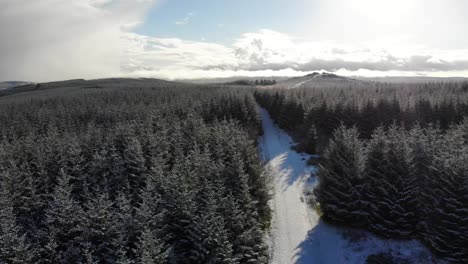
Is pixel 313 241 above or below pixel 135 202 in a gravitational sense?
below

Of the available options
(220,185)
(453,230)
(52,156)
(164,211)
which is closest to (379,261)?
(453,230)

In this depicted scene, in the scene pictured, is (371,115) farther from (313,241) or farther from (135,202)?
(135,202)

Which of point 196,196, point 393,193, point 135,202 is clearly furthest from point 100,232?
point 393,193

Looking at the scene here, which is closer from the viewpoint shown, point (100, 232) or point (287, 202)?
point (100, 232)

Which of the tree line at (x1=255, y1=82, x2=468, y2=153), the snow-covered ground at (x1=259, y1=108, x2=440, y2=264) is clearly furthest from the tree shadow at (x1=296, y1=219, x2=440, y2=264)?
the tree line at (x1=255, y1=82, x2=468, y2=153)

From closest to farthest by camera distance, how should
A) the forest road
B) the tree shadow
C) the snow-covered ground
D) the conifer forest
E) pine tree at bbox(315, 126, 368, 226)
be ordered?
the conifer forest < the tree shadow < the snow-covered ground < the forest road < pine tree at bbox(315, 126, 368, 226)

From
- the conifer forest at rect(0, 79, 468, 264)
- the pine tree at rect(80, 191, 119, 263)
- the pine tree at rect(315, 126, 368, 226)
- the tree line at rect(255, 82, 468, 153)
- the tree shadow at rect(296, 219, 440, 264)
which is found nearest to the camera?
the pine tree at rect(80, 191, 119, 263)

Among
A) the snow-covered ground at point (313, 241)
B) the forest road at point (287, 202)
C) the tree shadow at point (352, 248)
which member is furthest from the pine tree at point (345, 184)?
the forest road at point (287, 202)

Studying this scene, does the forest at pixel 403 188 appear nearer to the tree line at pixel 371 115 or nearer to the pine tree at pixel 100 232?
the pine tree at pixel 100 232

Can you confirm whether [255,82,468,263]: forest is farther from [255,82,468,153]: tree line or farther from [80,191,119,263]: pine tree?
[255,82,468,153]: tree line

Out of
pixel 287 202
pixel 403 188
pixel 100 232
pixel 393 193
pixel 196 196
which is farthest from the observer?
pixel 287 202

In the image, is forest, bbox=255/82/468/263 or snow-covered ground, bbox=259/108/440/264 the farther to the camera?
snow-covered ground, bbox=259/108/440/264

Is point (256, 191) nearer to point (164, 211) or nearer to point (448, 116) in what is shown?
point (164, 211)
